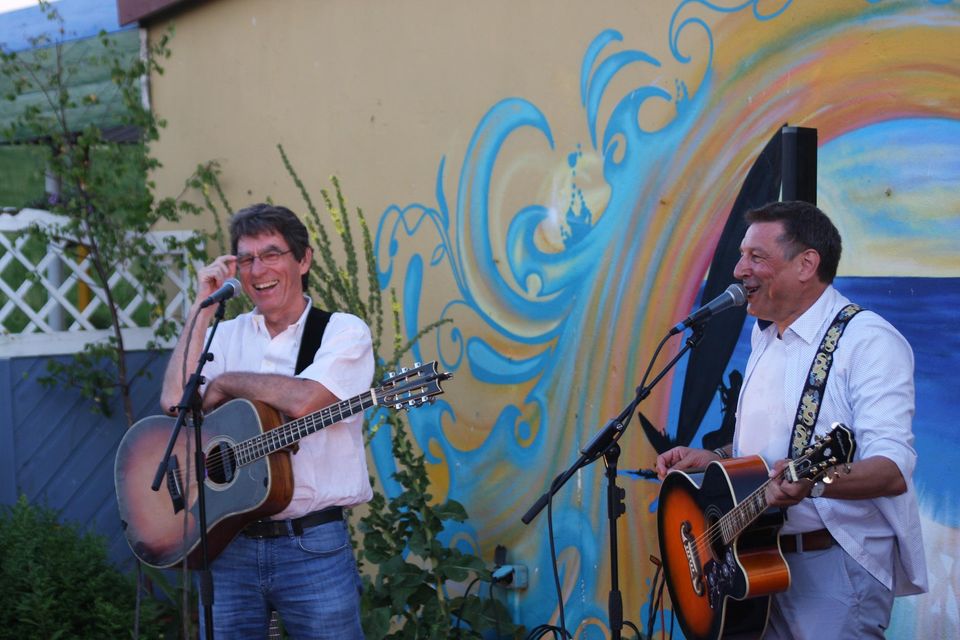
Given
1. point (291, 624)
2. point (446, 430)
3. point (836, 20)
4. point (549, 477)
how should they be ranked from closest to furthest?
point (291, 624) → point (836, 20) → point (549, 477) → point (446, 430)

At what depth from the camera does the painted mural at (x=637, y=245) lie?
3688 mm

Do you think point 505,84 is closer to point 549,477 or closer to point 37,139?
point 549,477

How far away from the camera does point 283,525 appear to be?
12.1 ft

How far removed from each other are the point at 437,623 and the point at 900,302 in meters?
2.49

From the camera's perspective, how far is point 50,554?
560 centimetres

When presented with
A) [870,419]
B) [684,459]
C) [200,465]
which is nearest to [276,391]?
[200,465]

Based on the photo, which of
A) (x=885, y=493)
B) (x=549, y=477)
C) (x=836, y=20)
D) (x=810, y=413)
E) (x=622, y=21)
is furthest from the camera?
(x=549, y=477)

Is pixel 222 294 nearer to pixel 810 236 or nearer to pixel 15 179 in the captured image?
pixel 810 236

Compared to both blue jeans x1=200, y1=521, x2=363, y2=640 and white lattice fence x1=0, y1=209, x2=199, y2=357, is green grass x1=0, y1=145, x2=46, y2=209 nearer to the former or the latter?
white lattice fence x1=0, y1=209, x2=199, y2=357

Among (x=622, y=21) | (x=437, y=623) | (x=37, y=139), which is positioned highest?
(x=37, y=139)

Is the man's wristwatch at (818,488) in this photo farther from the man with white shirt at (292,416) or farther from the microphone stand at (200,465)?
the microphone stand at (200,465)

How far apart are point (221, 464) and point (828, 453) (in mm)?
2054

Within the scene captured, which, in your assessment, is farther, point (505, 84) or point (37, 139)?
point (37, 139)

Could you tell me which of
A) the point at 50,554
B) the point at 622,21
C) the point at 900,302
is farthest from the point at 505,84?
the point at 50,554
